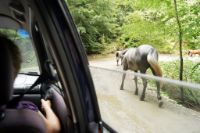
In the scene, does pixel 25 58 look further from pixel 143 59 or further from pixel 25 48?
pixel 143 59

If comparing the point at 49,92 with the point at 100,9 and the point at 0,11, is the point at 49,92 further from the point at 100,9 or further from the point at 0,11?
the point at 100,9

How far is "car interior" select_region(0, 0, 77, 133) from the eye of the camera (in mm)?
1527

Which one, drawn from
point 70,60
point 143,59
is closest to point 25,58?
point 70,60

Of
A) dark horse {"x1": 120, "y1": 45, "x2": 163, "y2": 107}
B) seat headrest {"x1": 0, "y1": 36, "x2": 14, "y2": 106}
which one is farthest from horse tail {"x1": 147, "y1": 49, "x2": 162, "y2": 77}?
seat headrest {"x1": 0, "y1": 36, "x2": 14, "y2": 106}

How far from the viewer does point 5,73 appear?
1521 mm

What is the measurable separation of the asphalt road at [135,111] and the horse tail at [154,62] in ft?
11.7

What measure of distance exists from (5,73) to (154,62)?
7178 mm

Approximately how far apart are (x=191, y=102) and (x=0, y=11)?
5.79ft

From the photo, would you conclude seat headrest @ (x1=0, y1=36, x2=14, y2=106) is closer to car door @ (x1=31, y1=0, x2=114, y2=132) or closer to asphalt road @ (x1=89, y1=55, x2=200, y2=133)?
car door @ (x1=31, y1=0, x2=114, y2=132)

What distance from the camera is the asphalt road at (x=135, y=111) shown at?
290 cm

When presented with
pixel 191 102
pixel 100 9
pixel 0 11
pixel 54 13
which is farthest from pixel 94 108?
A: pixel 100 9

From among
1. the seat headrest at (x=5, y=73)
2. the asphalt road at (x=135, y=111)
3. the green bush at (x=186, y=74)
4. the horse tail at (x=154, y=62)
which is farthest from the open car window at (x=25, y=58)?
the horse tail at (x=154, y=62)

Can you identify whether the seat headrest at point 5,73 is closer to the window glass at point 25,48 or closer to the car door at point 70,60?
the car door at point 70,60

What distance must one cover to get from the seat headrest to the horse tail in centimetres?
691
